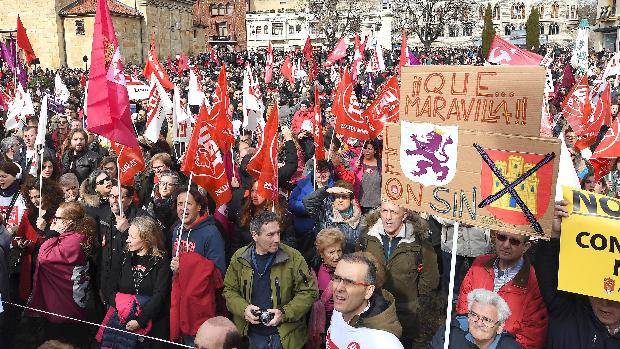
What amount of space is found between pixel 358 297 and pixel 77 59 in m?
51.0

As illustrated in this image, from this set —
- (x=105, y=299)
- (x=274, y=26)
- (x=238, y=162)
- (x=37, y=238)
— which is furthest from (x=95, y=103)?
(x=274, y=26)

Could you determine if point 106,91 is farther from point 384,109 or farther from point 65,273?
point 384,109

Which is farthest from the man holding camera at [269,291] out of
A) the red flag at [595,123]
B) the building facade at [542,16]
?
the building facade at [542,16]

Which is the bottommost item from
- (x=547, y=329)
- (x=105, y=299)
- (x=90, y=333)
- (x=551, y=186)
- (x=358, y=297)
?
(x=90, y=333)

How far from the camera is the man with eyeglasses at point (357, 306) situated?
10.7ft

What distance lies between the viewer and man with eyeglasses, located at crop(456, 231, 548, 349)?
3.53m

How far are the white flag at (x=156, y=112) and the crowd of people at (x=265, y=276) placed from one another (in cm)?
209

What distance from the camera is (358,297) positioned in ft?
10.8

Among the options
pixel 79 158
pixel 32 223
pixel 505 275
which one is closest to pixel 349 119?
pixel 79 158

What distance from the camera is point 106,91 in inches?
209

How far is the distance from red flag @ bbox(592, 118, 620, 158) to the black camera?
5.04 m

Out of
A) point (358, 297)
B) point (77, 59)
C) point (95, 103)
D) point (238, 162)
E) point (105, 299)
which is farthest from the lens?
point (77, 59)

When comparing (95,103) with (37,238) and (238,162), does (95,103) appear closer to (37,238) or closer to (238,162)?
(37,238)

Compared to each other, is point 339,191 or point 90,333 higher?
point 339,191
